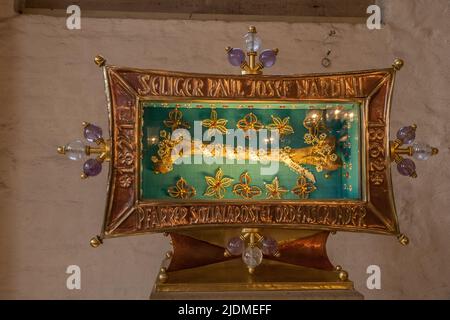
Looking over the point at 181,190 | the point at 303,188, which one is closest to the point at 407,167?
the point at 303,188

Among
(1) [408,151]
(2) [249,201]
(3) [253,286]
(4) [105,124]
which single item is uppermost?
(4) [105,124]

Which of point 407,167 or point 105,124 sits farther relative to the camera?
point 105,124

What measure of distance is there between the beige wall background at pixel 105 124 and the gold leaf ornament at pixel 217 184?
45 centimetres

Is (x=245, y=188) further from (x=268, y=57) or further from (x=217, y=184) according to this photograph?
(x=268, y=57)

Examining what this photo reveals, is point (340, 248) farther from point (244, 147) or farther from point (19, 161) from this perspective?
point (19, 161)

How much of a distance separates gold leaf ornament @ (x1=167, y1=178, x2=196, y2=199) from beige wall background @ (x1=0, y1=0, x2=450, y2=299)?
43 centimetres

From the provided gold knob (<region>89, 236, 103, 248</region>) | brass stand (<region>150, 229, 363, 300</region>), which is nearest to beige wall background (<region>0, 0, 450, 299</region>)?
brass stand (<region>150, 229, 363, 300</region>)

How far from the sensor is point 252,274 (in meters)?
0.81

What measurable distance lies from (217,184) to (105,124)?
537 millimetres

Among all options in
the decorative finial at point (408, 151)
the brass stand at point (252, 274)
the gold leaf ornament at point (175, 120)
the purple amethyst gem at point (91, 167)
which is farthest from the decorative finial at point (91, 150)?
the decorative finial at point (408, 151)

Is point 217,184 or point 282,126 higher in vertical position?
point 282,126

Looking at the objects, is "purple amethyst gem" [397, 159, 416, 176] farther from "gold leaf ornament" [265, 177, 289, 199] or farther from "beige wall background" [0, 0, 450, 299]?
"beige wall background" [0, 0, 450, 299]

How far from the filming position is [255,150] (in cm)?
80

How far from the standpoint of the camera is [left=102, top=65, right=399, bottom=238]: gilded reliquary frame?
2.46 feet
